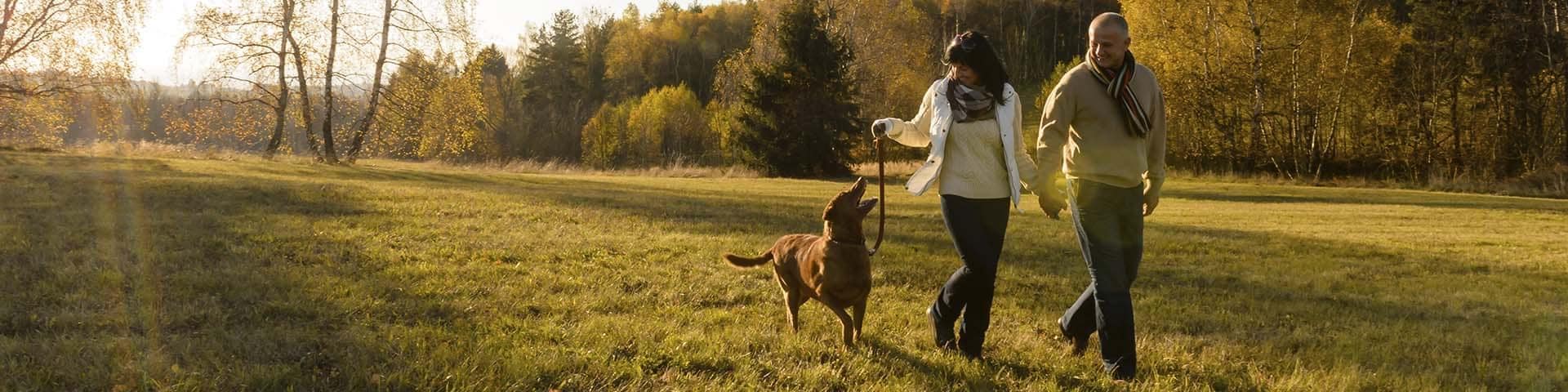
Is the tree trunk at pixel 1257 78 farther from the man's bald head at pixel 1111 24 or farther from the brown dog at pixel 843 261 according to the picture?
the brown dog at pixel 843 261

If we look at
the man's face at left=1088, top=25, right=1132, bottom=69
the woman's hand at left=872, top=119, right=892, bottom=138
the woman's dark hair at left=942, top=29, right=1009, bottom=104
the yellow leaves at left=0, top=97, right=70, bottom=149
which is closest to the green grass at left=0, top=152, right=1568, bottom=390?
the woman's hand at left=872, top=119, right=892, bottom=138

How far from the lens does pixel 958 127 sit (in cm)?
398

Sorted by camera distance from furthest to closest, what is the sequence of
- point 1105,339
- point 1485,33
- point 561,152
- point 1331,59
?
point 561,152
point 1331,59
point 1485,33
point 1105,339

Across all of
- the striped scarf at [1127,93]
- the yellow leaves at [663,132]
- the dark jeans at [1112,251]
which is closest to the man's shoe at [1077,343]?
the dark jeans at [1112,251]

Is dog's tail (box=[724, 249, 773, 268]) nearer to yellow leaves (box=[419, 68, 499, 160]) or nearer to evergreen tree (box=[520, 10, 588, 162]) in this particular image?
yellow leaves (box=[419, 68, 499, 160])

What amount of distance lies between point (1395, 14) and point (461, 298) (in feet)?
111

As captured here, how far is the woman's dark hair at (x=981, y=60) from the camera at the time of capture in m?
3.91

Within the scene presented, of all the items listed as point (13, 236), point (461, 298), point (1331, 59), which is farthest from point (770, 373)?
point (1331, 59)

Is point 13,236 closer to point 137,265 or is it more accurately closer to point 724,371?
point 137,265

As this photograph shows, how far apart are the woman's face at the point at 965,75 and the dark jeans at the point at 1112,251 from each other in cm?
67

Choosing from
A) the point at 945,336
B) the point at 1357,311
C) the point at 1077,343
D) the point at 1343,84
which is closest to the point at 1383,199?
the point at 1343,84

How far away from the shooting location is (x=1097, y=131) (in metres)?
3.68

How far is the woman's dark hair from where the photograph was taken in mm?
3908

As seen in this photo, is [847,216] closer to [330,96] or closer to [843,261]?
[843,261]
